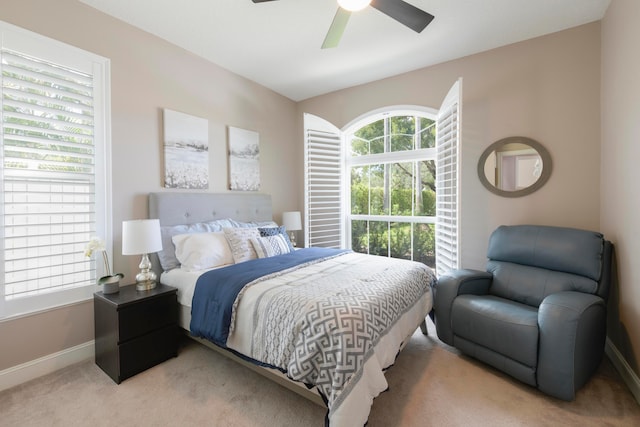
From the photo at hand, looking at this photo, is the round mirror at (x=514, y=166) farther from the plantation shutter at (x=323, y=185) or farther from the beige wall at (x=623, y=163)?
the plantation shutter at (x=323, y=185)

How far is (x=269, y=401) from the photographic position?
1.83 metres

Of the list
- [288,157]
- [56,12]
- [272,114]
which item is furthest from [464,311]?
[56,12]

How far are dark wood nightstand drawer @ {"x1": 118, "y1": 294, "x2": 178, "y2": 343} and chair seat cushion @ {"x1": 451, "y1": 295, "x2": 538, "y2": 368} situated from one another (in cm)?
239

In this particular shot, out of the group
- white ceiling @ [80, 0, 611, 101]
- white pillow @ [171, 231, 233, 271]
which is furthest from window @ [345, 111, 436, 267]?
white pillow @ [171, 231, 233, 271]

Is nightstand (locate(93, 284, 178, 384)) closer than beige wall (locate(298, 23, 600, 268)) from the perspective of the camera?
Yes

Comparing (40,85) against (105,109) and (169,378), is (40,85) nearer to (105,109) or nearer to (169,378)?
(105,109)

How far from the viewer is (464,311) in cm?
220

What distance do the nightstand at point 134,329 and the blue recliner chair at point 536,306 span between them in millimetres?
2342

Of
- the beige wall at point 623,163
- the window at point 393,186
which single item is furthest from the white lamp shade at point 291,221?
the beige wall at point 623,163

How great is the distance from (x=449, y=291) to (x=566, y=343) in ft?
2.59

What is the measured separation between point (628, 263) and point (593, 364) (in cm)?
80

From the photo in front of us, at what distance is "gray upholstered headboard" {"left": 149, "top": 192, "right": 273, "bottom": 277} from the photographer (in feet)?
8.82

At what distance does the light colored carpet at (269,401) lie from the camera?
1657mm

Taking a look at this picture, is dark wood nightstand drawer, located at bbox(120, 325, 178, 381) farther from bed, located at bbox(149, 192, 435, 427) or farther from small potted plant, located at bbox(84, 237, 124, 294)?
small potted plant, located at bbox(84, 237, 124, 294)
